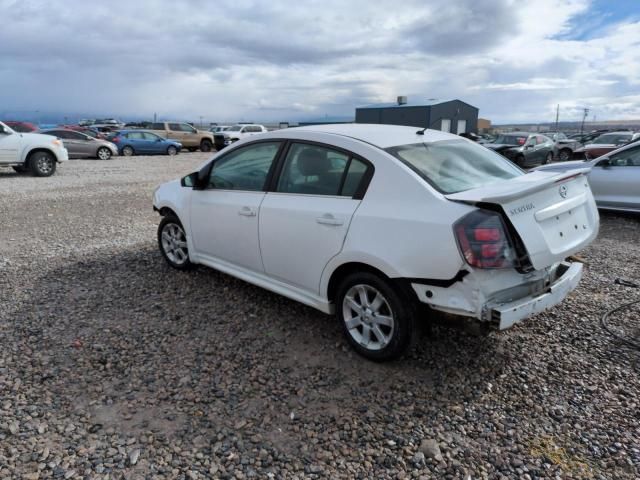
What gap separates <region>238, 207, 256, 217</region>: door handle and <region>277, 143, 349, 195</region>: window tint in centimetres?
31

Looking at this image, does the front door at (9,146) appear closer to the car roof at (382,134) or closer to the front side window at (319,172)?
the car roof at (382,134)

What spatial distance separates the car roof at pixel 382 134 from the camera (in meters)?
3.38

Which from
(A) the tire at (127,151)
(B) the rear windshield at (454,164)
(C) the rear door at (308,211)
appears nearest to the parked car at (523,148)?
(B) the rear windshield at (454,164)

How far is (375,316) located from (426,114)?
1294 inches

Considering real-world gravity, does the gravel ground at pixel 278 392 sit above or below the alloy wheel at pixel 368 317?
below

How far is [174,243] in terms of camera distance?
16.5 ft

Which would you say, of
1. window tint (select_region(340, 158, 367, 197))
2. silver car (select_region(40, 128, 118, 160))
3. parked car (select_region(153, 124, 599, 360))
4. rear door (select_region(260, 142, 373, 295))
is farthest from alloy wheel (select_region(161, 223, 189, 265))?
silver car (select_region(40, 128, 118, 160))

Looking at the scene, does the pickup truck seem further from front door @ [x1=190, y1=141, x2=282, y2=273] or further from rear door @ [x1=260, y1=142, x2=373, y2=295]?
rear door @ [x1=260, y1=142, x2=373, y2=295]

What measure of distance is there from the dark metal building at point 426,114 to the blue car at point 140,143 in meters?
13.8

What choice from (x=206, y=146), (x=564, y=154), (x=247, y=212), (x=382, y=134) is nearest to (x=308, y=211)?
(x=247, y=212)

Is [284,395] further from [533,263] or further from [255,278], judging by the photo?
[533,263]

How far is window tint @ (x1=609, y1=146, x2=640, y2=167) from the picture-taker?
7.87 meters

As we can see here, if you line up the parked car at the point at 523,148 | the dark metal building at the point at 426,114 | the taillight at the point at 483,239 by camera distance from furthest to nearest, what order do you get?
the dark metal building at the point at 426,114, the parked car at the point at 523,148, the taillight at the point at 483,239

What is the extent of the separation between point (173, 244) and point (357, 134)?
2609 millimetres
